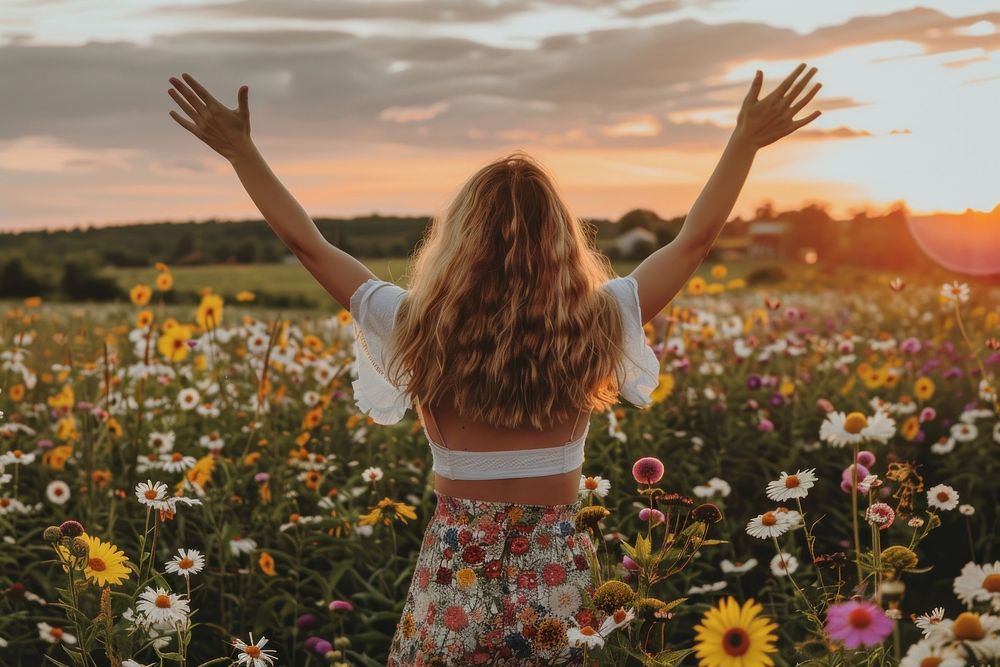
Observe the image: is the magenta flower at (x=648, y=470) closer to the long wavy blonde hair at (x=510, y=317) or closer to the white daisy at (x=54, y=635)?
the long wavy blonde hair at (x=510, y=317)

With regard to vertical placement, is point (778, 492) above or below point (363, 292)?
below

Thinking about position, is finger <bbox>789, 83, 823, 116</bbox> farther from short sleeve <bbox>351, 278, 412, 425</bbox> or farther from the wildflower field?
short sleeve <bbox>351, 278, 412, 425</bbox>

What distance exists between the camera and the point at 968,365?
5453 millimetres

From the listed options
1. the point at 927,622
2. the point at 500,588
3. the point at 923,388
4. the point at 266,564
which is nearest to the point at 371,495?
the point at 266,564

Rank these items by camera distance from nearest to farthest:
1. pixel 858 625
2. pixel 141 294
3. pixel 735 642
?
pixel 858 625
pixel 735 642
pixel 141 294

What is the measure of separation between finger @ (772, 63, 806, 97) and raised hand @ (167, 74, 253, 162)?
1.33 metres

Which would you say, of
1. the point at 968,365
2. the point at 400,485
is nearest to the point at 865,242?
the point at 968,365

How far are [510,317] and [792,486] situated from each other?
2.34 ft

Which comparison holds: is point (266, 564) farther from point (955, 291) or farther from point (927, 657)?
point (955, 291)

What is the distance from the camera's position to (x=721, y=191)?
2.39 m

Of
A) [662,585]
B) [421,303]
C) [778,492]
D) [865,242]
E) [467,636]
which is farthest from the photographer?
[865,242]

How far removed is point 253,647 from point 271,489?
174 cm

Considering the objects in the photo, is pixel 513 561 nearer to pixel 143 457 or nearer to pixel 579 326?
pixel 579 326

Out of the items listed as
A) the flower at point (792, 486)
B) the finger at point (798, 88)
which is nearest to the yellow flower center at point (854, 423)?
the flower at point (792, 486)
